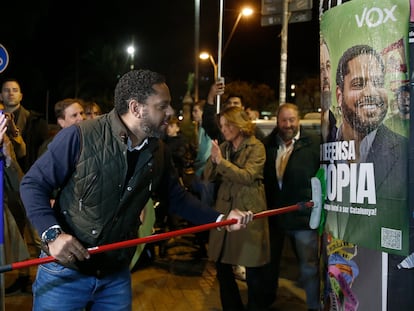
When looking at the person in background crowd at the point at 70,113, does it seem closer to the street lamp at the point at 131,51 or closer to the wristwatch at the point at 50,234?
the wristwatch at the point at 50,234

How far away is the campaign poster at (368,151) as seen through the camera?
7.96 ft

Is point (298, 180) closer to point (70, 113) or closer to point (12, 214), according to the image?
point (70, 113)

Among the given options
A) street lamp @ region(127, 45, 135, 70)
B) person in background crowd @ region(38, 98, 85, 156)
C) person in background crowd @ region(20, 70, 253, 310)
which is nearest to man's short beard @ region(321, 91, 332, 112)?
person in background crowd @ region(20, 70, 253, 310)

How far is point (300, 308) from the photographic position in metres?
5.61

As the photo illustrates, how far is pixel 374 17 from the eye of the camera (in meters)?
2.50

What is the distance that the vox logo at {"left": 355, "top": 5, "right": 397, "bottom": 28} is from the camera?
2.44m

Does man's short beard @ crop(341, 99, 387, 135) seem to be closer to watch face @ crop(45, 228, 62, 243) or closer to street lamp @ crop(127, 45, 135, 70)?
watch face @ crop(45, 228, 62, 243)

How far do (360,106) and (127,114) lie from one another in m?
1.31

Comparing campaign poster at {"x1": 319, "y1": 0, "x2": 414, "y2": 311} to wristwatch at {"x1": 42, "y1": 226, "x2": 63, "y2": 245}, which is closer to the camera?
campaign poster at {"x1": 319, "y1": 0, "x2": 414, "y2": 311}

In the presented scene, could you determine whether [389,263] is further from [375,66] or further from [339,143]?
[375,66]

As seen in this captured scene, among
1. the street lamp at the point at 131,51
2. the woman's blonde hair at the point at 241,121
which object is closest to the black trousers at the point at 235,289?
the woman's blonde hair at the point at 241,121

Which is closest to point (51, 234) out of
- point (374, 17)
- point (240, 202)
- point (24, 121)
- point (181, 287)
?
point (374, 17)

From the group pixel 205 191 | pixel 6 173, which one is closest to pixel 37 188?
pixel 6 173

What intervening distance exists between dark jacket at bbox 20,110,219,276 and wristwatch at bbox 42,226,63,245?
0.05 metres
